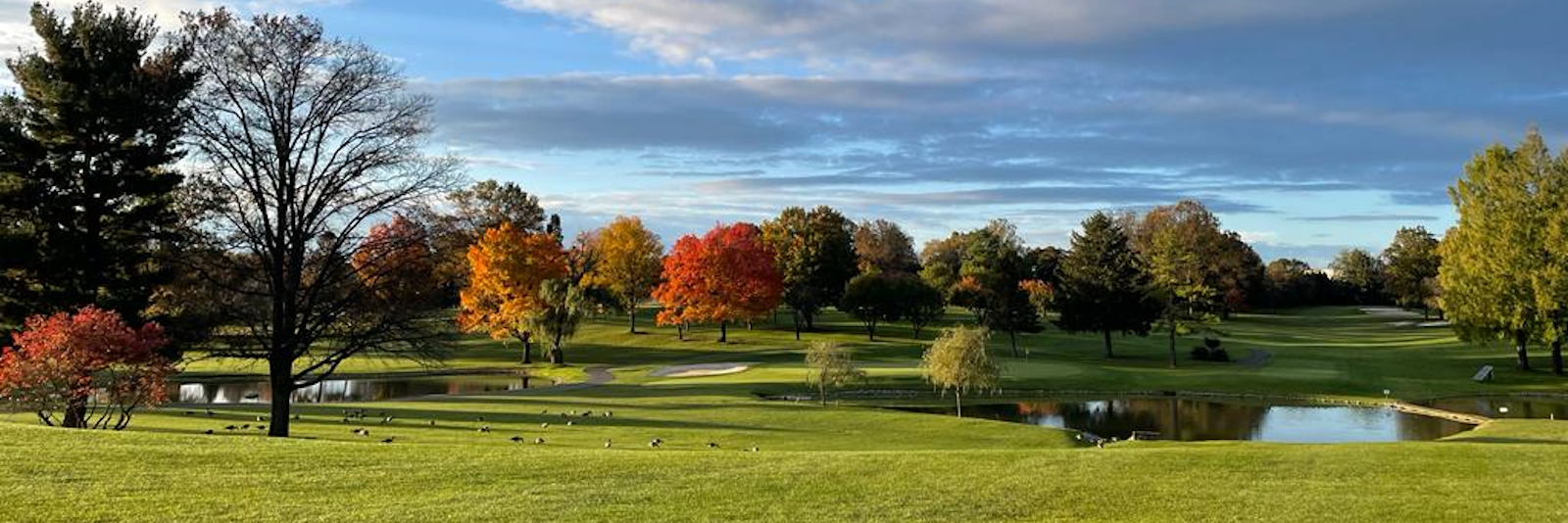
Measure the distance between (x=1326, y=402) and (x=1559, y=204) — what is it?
19.8 meters

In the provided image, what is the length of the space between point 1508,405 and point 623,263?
62263 mm

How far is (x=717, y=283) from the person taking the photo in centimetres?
7288

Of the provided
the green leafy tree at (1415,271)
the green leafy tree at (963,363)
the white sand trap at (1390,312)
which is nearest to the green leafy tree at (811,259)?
the green leafy tree at (963,363)

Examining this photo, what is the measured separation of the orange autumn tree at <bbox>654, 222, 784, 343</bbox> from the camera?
72500 millimetres

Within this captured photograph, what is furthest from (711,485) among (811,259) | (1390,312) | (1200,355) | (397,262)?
(1390,312)

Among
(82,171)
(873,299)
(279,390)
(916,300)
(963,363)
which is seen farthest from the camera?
(916,300)

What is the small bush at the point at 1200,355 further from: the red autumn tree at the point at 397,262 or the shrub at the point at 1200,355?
the red autumn tree at the point at 397,262

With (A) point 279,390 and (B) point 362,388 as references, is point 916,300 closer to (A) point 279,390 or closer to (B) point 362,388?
(B) point 362,388

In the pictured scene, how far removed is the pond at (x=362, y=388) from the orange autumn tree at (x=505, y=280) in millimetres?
5763

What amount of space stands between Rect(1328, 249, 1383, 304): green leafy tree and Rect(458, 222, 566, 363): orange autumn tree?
421 feet

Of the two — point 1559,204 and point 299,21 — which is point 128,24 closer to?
point 299,21

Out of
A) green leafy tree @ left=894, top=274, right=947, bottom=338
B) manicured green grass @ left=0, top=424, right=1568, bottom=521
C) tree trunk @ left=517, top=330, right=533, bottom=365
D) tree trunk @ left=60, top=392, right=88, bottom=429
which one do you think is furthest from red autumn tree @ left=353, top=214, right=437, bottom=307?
green leafy tree @ left=894, top=274, right=947, bottom=338

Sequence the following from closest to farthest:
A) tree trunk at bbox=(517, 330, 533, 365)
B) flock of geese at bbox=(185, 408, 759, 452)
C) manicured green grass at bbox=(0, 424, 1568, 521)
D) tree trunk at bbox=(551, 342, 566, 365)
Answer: manicured green grass at bbox=(0, 424, 1568, 521) → flock of geese at bbox=(185, 408, 759, 452) → tree trunk at bbox=(551, 342, 566, 365) → tree trunk at bbox=(517, 330, 533, 365)

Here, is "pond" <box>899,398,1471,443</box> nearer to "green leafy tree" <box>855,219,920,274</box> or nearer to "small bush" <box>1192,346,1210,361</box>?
"small bush" <box>1192,346,1210,361</box>
